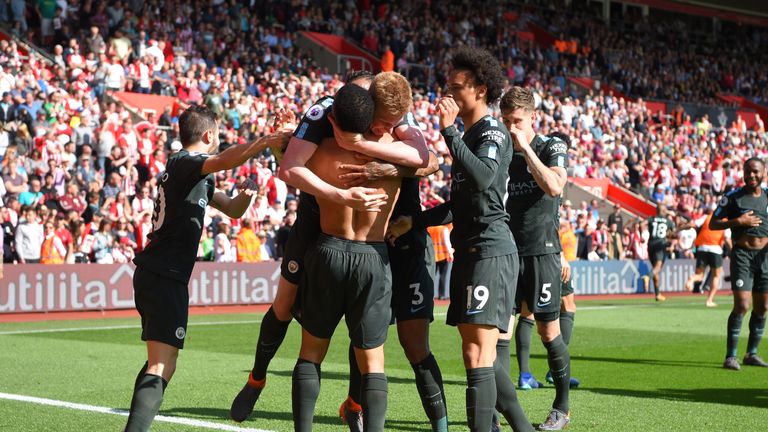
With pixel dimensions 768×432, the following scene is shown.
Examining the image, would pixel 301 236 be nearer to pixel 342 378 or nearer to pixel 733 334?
pixel 342 378

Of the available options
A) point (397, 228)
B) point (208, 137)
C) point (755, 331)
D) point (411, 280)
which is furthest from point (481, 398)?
point (755, 331)

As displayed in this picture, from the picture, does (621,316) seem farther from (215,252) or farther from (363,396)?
(363,396)

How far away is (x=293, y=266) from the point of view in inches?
293

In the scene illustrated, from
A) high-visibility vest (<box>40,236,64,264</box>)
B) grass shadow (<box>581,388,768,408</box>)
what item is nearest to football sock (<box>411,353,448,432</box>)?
grass shadow (<box>581,388,768,408</box>)

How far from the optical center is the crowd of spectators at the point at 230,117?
19.9 metres

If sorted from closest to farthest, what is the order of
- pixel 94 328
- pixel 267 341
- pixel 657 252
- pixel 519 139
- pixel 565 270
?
pixel 519 139 < pixel 267 341 < pixel 565 270 < pixel 94 328 < pixel 657 252

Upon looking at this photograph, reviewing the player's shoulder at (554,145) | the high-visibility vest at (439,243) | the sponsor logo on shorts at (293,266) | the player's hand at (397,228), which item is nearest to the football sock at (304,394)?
the player's hand at (397,228)

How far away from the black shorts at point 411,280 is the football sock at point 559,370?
1.48m

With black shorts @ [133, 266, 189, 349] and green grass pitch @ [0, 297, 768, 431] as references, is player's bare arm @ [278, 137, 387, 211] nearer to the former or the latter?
black shorts @ [133, 266, 189, 349]

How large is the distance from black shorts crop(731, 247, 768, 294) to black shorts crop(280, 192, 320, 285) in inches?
248

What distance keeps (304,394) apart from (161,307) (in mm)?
1039

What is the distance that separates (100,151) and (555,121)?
17.3 metres

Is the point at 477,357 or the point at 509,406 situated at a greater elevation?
the point at 477,357

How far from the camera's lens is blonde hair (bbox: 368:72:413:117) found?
19.2 ft
